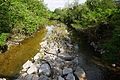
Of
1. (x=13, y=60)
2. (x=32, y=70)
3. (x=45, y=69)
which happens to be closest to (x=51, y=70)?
(x=45, y=69)

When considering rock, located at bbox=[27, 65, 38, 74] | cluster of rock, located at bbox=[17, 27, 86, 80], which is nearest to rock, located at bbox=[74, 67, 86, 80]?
cluster of rock, located at bbox=[17, 27, 86, 80]

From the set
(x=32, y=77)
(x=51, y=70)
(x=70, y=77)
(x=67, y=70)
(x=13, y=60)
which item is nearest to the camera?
(x=32, y=77)

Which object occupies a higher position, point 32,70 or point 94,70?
point 32,70

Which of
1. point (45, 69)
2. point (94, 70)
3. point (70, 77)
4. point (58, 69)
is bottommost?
point (94, 70)

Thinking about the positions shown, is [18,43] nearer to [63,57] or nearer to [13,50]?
[13,50]

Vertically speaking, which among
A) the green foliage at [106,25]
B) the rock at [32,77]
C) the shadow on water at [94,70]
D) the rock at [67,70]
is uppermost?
the green foliage at [106,25]

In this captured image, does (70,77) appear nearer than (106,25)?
Yes

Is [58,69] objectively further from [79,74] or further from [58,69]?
[79,74]

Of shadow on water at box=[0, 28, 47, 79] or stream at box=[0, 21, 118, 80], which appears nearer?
shadow on water at box=[0, 28, 47, 79]

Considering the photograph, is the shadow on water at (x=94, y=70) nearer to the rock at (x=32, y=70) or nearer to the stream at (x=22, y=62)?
the stream at (x=22, y=62)

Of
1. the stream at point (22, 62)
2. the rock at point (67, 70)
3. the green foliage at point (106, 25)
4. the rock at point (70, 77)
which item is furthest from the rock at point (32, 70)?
the green foliage at point (106, 25)

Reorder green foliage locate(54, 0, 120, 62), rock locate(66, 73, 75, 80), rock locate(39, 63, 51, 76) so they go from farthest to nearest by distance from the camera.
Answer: rock locate(39, 63, 51, 76), rock locate(66, 73, 75, 80), green foliage locate(54, 0, 120, 62)

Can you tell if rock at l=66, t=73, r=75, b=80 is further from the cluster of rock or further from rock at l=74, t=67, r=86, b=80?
rock at l=74, t=67, r=86, b=80

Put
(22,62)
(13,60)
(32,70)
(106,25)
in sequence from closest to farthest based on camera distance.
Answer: (32,70) < (22,62) < (13,60) < (106,25)
